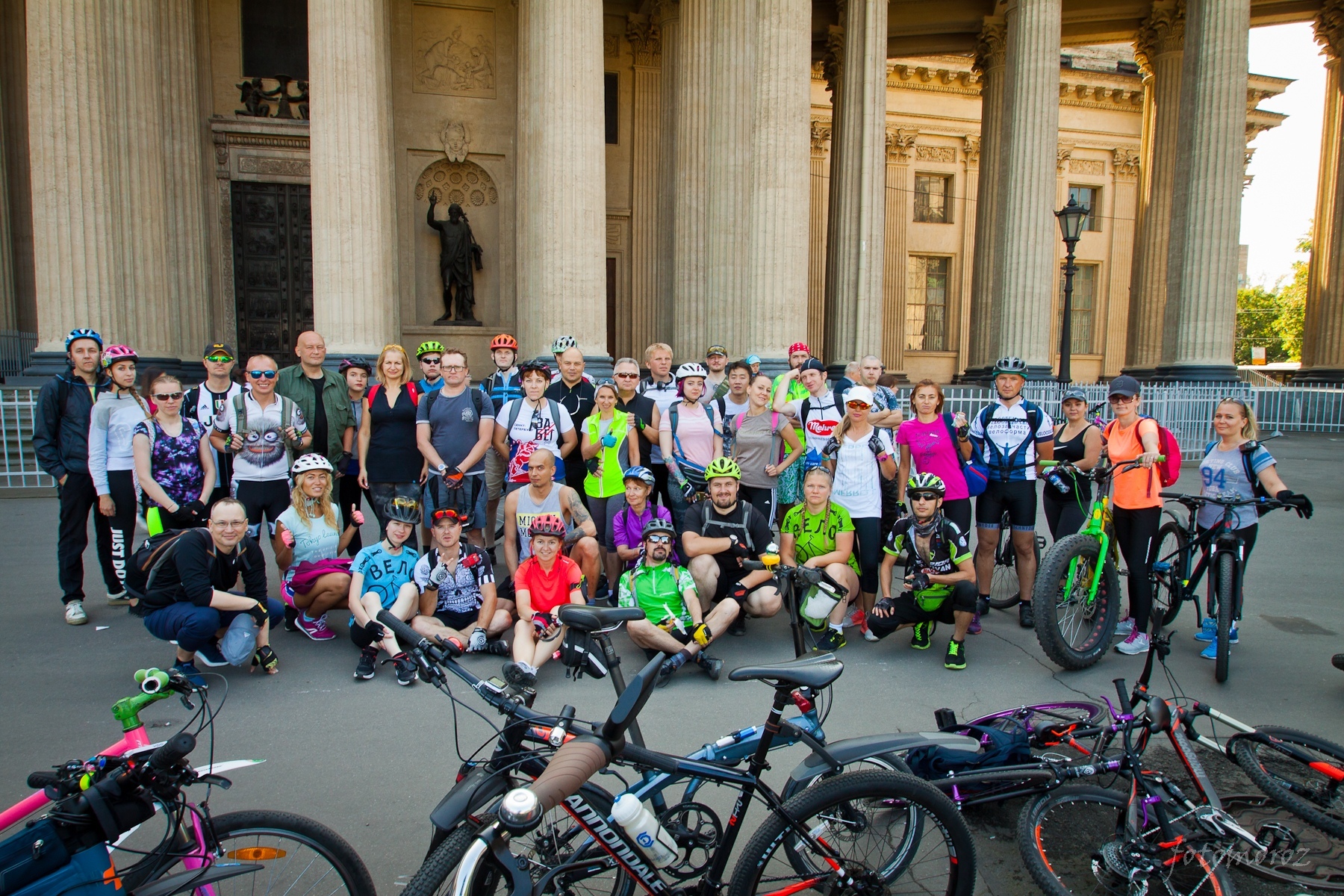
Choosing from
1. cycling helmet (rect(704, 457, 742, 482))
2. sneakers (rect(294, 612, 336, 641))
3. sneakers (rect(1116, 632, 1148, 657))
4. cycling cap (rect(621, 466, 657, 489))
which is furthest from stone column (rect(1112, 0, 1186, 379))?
A: sneakers (rect(294, 612, 336, 641))

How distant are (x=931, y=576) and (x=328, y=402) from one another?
18.0ft

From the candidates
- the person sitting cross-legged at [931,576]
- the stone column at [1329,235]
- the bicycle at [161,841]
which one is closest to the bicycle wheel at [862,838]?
the bicycle at [161,841]

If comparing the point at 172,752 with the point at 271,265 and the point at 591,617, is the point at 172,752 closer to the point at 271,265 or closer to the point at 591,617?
the point at 591,617

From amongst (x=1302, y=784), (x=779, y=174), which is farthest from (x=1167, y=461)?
(x=779, y=174)

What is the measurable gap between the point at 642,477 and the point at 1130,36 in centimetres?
2284

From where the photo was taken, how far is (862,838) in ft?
9.64

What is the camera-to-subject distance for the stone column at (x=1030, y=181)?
16.3 meters

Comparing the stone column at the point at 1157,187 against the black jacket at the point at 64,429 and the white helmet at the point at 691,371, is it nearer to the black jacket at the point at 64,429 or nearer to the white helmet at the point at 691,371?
the white helmet at the point at 691,371

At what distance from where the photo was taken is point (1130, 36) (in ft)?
71.4

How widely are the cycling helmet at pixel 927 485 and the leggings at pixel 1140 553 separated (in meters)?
1.53

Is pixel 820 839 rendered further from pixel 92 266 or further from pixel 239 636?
pixel 92 266

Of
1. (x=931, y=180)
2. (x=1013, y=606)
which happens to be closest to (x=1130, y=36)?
(x=931, y=180)

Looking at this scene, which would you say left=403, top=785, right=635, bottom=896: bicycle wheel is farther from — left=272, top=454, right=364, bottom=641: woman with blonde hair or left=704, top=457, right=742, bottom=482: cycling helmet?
left=272, top=454, right=364, bottom=641: woman with blonde hair

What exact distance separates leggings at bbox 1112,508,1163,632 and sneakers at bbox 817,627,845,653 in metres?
2.24
